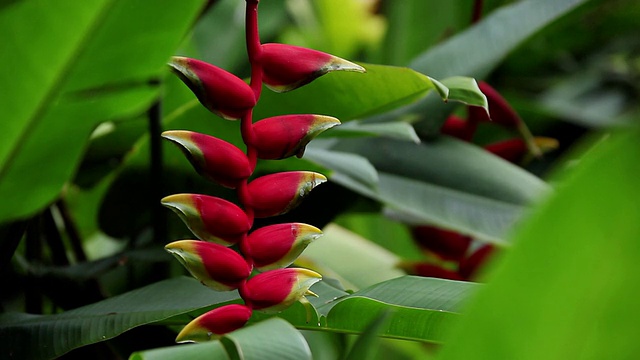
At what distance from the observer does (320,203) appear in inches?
22.7

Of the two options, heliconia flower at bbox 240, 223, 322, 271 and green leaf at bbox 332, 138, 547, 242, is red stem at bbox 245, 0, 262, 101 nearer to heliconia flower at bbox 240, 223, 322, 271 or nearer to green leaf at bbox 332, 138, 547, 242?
heliconia flower at bbox 240, 223, 322, 271

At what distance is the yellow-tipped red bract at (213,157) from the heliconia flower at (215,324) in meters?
0.05

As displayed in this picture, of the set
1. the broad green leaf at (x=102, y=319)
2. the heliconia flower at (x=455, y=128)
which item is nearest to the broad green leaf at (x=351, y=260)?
the heliconia flower at (x=455, y=128)

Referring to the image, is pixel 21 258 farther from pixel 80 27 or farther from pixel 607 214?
pixel 607 214

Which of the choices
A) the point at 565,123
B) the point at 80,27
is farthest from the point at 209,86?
the point at 565,123

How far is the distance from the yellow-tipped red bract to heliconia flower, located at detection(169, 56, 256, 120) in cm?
1

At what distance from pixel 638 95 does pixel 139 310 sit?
1.09 m

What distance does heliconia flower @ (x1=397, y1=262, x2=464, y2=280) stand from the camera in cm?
59

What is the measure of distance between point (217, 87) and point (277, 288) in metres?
0.08

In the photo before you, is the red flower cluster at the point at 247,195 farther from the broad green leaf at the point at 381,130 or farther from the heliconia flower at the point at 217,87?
the broad green leaf at the point at 381,130

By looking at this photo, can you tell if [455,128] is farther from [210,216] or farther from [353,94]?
[210,216]

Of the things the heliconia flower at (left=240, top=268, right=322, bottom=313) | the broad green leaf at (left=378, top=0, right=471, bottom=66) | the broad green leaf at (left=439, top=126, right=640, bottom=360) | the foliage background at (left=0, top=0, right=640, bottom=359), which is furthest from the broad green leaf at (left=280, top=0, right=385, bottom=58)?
the broad green leaf at (left=439, top=126, right=640, bottom=360)

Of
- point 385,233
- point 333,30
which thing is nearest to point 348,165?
point 385,233

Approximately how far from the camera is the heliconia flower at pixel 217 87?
328 mm
